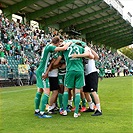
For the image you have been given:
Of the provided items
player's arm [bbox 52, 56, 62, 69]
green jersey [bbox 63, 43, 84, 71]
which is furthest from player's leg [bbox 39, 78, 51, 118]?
green jersey [bbox 63, 43, 84, 71]

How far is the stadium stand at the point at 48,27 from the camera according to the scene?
25828 mm

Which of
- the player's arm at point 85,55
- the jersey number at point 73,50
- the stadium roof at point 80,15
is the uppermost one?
the stadium roof at point 80,15

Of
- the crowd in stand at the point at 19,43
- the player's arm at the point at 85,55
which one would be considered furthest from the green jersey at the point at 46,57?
the crowd in stand at the point at 19,43

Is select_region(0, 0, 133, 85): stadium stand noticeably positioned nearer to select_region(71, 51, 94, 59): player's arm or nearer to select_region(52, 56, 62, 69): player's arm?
select_region(52, 56, 62, 69): player's arm

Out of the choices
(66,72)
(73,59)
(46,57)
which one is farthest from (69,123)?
(46,57)

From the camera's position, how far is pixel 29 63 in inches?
1080

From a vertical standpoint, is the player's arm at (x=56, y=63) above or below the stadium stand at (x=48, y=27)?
below

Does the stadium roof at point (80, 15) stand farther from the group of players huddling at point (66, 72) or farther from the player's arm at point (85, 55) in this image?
the player's arm at point (85, 55)

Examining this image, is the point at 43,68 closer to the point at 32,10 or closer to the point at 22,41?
the point at 22,41

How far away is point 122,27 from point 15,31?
125 ft

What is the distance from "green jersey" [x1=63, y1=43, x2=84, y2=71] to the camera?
774 cm

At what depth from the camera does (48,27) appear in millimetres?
44125

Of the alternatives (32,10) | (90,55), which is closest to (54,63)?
(90,55)

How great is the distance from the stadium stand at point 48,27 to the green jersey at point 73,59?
1561cm
